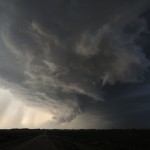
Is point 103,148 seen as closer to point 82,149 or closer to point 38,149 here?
point 82,149

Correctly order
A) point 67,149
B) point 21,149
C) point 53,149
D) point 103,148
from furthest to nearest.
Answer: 1. point 103,148
2. point 67,149
3. point 53,149
4. point 21,149

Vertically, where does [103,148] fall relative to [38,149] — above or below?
above

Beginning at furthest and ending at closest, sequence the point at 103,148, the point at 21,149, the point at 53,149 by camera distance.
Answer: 1. the point at 103,148
2. the point at 53,149
3. the point at 21,149

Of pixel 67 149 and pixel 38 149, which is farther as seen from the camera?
pixel 67 149

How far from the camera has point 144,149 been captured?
37688 mm

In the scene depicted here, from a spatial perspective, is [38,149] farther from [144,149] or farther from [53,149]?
[144,149]

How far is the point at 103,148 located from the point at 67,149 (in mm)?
6061

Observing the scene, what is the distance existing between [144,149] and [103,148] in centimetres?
567

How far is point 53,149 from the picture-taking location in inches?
1341

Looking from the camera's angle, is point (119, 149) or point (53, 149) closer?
point (53, 149)

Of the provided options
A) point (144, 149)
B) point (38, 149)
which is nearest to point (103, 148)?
point (144, 149)

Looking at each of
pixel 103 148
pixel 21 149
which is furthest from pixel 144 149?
pixel 21 149

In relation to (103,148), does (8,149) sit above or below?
below

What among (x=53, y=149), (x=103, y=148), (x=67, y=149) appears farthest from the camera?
(x=103, y=148)
